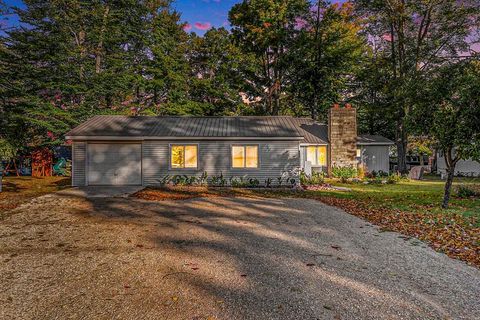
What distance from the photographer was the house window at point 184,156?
1506 cm

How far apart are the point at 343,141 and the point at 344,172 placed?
239cm

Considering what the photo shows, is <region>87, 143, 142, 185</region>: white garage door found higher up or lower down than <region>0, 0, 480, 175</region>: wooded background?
lower down

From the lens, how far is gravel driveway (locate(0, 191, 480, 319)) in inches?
126

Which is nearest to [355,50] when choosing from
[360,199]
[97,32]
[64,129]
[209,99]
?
[209,99]

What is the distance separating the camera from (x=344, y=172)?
63.9 ft

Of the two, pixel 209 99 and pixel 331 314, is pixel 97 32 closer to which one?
pixel 209 99

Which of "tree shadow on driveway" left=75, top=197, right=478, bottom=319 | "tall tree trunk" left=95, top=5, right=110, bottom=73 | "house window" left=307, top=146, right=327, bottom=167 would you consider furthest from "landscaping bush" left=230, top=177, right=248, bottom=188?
"tall tree trunk" left=95, top=5, right=110, bottom=73

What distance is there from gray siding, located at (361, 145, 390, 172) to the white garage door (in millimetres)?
17158

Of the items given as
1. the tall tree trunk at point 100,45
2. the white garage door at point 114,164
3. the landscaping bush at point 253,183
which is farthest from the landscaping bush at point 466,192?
the tall tree trunk at point 100,45

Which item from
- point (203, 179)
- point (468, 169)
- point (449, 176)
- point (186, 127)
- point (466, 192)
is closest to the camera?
point (449, 176)

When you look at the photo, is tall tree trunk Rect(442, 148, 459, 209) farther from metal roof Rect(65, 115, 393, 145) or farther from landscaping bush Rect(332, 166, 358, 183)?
landscaping bush Rect(332, 166, 358, 183)

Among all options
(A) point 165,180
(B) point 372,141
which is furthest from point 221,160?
(B) point 372,141

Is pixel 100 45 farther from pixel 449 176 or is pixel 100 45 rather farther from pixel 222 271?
pixel 449 176

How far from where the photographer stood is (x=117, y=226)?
22.3ft
